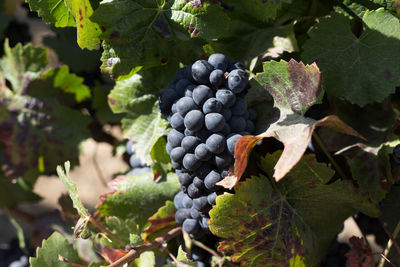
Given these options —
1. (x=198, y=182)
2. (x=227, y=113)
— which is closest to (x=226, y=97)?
(x=227, y=113)

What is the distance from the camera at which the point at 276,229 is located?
0.69 m

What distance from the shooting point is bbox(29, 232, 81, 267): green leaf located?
0.80 meters

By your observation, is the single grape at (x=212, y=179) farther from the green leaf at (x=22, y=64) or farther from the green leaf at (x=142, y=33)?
the green leaf at (x=22, y=64)

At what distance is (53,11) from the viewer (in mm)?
717

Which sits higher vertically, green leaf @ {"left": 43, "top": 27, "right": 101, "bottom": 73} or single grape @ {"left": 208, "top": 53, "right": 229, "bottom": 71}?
single grape @ {"left": 208, "top": 53, "right": 229, "bottom": 71}

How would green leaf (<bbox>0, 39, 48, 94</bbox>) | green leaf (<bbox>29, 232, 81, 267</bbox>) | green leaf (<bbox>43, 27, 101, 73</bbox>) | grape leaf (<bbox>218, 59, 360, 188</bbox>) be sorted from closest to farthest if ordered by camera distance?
1. grape leaf (<bbox>218, 59, 360, 188</bbox>)
2. green leaf (<bbox>29, 232, 81, 267</bbox>)
3. green leaf (<bbox>0, 39, 48, 94</bbox>)
4. green leaf (<bbox>43, 27, 101, 73</bbox>)

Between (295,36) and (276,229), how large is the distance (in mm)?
355

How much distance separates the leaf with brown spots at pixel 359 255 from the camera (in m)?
0.75

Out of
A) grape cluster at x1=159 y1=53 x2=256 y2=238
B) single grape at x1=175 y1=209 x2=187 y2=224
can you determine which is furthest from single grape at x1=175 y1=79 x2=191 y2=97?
single grape at x1=175 y1=209 x2=187 y2=224

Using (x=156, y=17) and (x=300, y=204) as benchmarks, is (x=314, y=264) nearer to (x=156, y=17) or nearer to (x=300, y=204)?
(x=300, y=204)

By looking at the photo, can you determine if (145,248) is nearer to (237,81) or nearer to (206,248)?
(206,248)

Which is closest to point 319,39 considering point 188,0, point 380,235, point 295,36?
point 295,36

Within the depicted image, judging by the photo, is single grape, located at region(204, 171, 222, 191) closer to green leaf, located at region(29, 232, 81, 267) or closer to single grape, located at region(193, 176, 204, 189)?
single grape, located at region(193, 176, 204, 189)

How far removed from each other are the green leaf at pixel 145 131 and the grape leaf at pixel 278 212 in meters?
0.21
